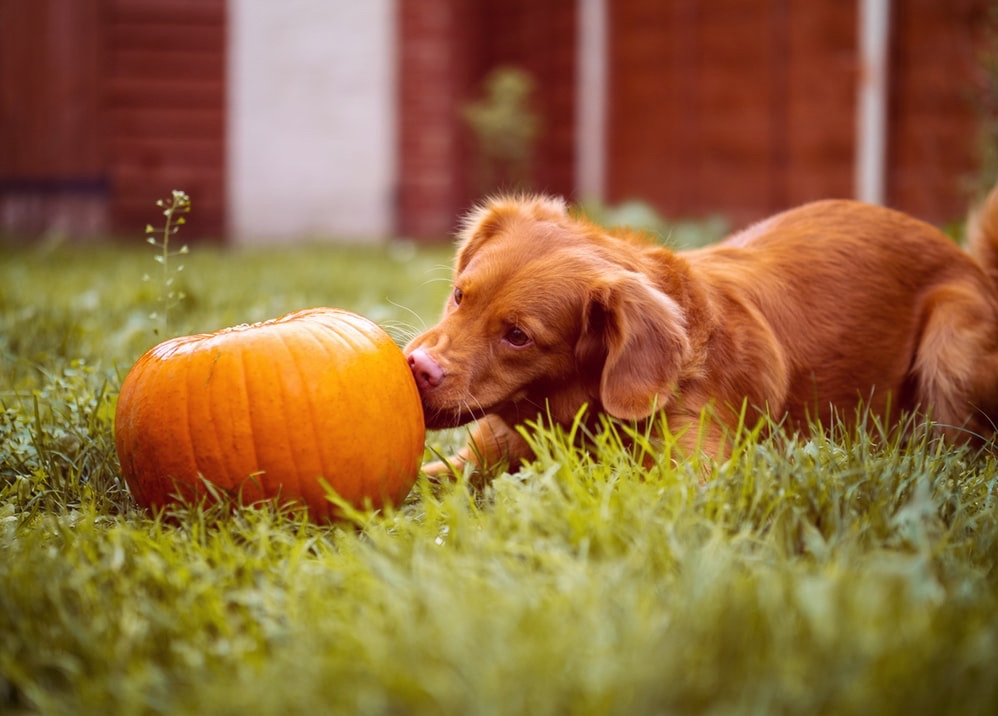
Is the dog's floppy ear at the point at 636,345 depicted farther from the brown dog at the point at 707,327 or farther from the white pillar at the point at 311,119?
the white pillar at the point at 311,119

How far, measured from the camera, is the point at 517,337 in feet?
8.14

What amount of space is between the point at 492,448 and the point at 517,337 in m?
→ 0.34

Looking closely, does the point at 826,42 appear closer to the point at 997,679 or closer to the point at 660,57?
the point at 660,57

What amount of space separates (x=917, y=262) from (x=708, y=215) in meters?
7.35

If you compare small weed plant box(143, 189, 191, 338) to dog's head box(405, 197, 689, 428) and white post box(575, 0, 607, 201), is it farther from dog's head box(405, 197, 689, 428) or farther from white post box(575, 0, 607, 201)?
white post box(575, 0, 607, 201)

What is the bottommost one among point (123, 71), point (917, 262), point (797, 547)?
point (797, 547)

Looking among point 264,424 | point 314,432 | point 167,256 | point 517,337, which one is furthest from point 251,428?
point 167,256

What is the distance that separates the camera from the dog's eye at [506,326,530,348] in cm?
247

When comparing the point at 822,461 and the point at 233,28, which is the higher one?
the point at 233,28

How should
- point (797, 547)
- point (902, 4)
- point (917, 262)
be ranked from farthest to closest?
point (902, 4) < point (917, 262) < point (797, 547)

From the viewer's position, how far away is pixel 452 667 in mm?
1290

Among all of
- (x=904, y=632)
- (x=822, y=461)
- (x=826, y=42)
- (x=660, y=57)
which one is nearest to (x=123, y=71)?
(x=660, y=57)

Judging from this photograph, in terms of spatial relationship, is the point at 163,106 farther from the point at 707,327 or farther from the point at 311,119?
the point at 707,327

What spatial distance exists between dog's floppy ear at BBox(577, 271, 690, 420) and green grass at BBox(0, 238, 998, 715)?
13cm
